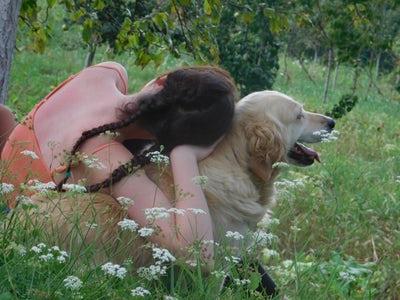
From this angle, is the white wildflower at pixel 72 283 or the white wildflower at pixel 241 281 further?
the white wildflower at pixel 241 281

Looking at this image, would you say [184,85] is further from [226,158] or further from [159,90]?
[226,158]

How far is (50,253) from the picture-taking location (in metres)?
2.89

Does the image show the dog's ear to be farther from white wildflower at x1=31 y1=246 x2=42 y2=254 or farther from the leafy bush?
the leafy bush

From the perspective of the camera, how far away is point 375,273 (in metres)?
5.14

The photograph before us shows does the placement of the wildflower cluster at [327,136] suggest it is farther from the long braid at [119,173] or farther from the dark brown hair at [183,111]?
the long braid at [119,173]

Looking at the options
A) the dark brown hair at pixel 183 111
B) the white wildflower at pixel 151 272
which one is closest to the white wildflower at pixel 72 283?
the white wildflower at pixel 151 272

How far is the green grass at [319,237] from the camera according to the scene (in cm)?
292

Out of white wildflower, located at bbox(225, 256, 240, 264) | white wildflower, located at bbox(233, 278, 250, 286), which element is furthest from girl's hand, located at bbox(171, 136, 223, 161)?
white wildflower, located at bbox(233, 278, 250, 286)

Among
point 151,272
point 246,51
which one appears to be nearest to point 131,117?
point 151,272

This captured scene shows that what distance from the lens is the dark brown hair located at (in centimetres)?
391

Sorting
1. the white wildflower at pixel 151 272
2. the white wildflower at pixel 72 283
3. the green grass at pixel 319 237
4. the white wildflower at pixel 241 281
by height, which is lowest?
the green grass at pixel 319 237

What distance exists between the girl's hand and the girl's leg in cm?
121

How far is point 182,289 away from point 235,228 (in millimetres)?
968

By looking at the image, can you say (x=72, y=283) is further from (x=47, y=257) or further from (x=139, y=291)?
(x=139, y=291)
